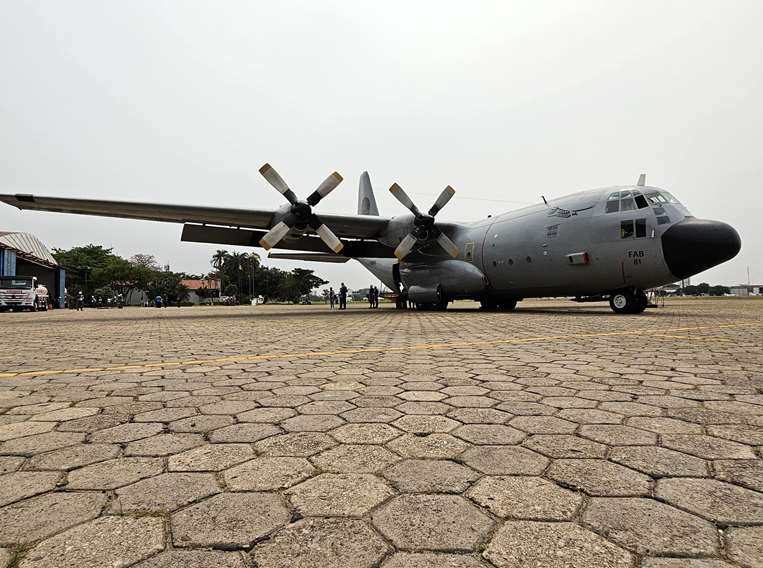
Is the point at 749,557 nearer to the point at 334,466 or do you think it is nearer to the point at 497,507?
the point at 497,507

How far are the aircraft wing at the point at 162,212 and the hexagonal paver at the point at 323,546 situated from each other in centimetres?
1432

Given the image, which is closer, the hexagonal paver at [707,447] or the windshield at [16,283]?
the hexagonal paver at [707,447]

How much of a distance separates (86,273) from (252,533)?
250ft

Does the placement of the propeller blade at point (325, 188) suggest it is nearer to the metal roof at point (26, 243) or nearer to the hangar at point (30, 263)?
the hangar at point (30, 263)

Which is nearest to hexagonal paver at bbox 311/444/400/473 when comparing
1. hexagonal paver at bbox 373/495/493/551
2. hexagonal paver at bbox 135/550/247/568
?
hexagonal paver at bbox 373/495/493/551

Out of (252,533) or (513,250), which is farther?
(513,250)

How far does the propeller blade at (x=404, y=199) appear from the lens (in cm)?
1689

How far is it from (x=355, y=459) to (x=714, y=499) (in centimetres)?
139

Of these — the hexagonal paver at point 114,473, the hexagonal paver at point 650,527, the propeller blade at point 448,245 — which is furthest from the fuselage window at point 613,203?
the hexagonal paver at point 114,473

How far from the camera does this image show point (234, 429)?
232 centimetres

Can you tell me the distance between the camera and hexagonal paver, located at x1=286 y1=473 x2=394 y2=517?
1.47 m

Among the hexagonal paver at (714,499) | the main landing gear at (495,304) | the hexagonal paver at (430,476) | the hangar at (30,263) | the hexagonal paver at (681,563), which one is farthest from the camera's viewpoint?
the hangar at (30,263)

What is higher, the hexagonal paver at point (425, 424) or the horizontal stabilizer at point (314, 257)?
the horizontal stabilizer at point (314, 257)

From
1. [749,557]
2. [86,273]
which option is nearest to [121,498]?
[749,557]
